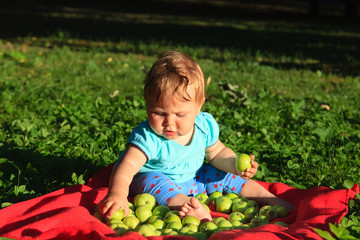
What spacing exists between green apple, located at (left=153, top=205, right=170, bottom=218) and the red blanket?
34 centimetres

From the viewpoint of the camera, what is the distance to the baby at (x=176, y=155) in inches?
126

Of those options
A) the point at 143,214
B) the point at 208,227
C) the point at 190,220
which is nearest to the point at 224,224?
the point at 208,227

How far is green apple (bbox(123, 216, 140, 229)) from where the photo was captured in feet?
9.90

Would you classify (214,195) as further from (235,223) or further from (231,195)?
(235,223)

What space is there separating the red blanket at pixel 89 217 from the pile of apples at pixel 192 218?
123mm

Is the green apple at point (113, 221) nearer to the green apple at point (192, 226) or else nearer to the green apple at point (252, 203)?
the green apple at point (192, 226)

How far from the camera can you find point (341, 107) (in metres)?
5.96

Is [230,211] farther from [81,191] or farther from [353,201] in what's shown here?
[81,191]

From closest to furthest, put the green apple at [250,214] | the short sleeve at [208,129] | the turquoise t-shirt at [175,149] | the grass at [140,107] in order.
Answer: the green apple at [250,214] < the turquoise t-shirt at [175,149] < the short sleeve at [208,129] < the grass at [140,107]

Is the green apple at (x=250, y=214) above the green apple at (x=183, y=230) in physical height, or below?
below

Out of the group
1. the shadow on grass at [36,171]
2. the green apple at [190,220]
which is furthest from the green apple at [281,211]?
the shadow on grass at [36,171]

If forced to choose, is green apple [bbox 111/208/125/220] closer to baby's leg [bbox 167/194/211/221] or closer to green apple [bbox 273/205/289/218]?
baby's leg [bbox 167/194/211/221]

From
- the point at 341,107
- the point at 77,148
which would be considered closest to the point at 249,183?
the point at 77,148

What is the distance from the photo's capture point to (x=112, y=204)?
A: 2.99m
